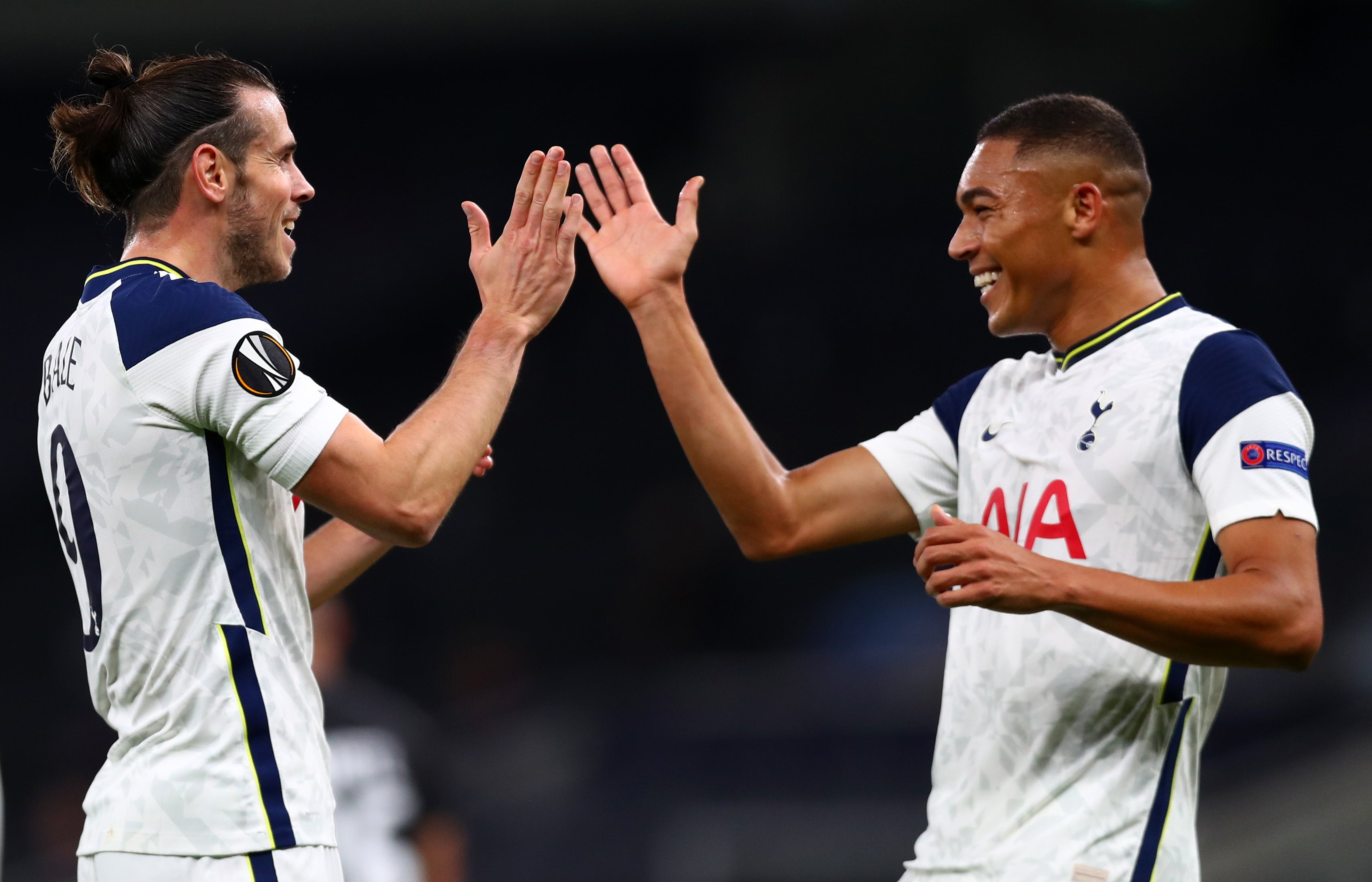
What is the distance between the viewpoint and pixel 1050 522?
2988mm

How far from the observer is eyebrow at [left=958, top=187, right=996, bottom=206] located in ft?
10.8

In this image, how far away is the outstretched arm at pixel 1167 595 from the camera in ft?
8.11

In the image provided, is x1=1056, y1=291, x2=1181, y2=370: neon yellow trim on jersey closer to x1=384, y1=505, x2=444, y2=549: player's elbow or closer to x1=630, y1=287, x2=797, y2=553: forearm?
x1=630, y1=287, x2=797, y2=553: forearm

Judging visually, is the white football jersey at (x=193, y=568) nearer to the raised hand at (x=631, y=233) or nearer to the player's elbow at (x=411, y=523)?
the player's elbow at (x=411, y=523)

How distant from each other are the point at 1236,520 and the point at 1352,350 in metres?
7.86

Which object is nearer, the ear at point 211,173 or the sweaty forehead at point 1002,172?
the ear at point 211,173

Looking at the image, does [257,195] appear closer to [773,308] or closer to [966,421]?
[966,421]

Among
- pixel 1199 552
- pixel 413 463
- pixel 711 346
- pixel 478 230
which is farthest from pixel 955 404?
pixel 711 346

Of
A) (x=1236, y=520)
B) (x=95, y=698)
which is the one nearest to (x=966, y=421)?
(x=1236, y=520)

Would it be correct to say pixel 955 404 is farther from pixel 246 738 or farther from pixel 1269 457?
pixel 246 738

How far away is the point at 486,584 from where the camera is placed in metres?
10.3

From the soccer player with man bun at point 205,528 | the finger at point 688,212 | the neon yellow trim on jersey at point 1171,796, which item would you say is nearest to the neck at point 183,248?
the soccer player with man bun at point 205,528

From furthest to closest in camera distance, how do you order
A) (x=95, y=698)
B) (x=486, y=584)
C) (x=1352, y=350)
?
(x=486, y=584) → (x=1352, y=350) → (x=95, y=698)

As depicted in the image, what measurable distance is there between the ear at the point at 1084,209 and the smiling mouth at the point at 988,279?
0.19 m
